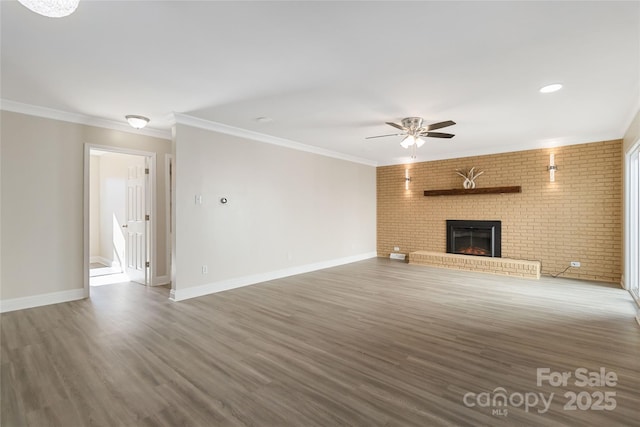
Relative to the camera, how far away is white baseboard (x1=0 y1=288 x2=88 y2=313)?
3.81 meters

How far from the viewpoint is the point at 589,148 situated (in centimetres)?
553

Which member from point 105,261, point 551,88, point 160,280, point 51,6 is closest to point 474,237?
point 551,88

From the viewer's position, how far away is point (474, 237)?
22.4ft

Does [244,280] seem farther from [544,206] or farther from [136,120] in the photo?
[544,206]

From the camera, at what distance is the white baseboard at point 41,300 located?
3.81 metres

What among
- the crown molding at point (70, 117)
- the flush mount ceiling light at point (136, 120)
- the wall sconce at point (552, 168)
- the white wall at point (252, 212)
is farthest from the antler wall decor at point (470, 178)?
the flush mount ceiling light at point (136, 120)

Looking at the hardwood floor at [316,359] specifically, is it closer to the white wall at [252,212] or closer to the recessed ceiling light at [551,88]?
the white wall at [252,212]

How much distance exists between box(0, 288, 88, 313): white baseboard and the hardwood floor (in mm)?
223

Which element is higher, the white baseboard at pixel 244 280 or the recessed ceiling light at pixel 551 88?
the recessed ceiling light at pixel 551 88

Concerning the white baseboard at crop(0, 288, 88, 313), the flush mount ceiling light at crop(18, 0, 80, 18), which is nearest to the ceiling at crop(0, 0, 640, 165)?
the flush mount ceiling light at crop(18, 0, 80, 18)

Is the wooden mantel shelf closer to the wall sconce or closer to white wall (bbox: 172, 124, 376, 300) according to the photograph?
the wall sconce

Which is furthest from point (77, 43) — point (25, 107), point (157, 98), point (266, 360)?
point (266, 360)

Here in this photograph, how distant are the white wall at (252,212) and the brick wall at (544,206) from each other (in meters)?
1.90

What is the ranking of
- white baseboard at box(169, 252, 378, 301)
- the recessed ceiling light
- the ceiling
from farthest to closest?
white baseboard at box(169, 252, 378, 301) → the recessed ceiling light → the ceiling
